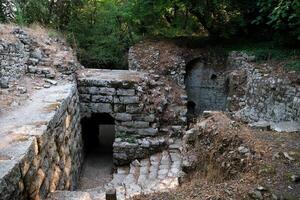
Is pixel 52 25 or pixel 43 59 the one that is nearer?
pixel 43 59

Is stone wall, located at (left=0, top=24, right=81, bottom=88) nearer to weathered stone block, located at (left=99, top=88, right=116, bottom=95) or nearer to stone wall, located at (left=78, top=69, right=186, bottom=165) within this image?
stone wall, located at (left=78, top=69, right=186, bottom=165)

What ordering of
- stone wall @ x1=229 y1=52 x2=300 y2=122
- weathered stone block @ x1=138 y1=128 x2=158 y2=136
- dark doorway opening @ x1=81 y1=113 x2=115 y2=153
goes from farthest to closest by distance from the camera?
1. dark doorway opening @ x1=81 y1=113 x2=115 y2=153
2. weathered stone block @ x1=138 y1=128 x2=158 y2=136
3. stone wall @ x1=229 y1=52 x2=300 y2=122

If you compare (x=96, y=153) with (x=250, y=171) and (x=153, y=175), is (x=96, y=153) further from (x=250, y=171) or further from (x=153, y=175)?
(x=250, y=171)

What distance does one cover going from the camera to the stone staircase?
311 inches

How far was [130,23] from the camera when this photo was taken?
1454 cm

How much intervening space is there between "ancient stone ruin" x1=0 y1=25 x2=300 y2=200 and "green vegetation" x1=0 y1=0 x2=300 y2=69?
1.13 m

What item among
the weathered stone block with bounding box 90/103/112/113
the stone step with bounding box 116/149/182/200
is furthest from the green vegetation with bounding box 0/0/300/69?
the stone step with bounding box 116/149/182/200

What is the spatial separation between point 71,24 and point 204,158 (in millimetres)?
9964

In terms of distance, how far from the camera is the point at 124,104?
35.5ft

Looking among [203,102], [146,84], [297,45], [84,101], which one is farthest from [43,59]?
[297,45]

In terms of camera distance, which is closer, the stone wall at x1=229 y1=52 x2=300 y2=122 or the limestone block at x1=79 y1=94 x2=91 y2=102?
the stone wall at x1=229 y1=52 x2=300 y2=122

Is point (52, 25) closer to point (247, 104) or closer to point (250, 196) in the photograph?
point (247, 104)

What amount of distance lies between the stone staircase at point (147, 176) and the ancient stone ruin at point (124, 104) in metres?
0.02

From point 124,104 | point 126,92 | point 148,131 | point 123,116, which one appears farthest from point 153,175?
point 126,92
